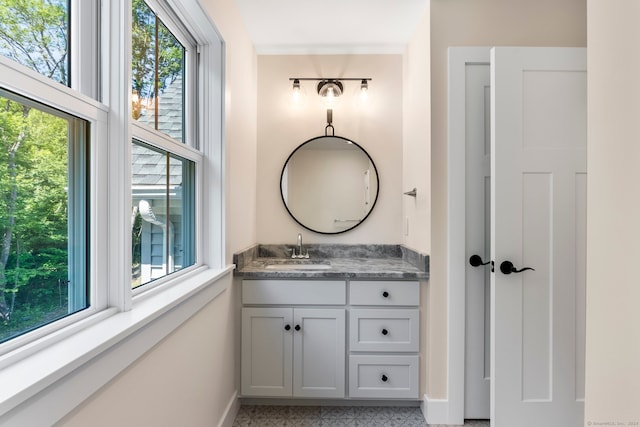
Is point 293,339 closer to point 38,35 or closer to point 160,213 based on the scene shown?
point 160,213

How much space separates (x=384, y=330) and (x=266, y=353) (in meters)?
0.72

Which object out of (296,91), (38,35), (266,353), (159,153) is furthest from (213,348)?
(296,91)

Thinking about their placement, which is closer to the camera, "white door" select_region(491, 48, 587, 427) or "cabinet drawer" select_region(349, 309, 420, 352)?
"white door" select_region(491, 48, 587, 427)

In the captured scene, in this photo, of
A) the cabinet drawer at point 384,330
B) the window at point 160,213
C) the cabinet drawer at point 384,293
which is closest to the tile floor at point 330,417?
the cabinet drawer at point 384,330

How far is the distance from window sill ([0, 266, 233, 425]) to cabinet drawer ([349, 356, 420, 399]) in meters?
1.26

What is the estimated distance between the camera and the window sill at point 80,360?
61 centimetres

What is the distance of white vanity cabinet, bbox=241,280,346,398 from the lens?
7.00 ft

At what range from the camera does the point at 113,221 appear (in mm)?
1022

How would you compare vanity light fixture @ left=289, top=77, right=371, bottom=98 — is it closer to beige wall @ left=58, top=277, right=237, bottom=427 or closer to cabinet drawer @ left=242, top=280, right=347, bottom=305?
cabinet drawer @ left=242, top=280, right=347, bottom=305

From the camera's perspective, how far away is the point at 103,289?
3.33ft

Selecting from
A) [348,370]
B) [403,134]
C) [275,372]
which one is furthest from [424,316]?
[403,134]

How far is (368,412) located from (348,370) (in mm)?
283

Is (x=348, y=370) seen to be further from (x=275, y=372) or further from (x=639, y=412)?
(x=639, y=412)

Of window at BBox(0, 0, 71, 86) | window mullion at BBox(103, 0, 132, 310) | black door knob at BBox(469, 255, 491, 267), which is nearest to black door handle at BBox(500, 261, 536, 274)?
black door knob at BBox(469, 255, 491, 267)
